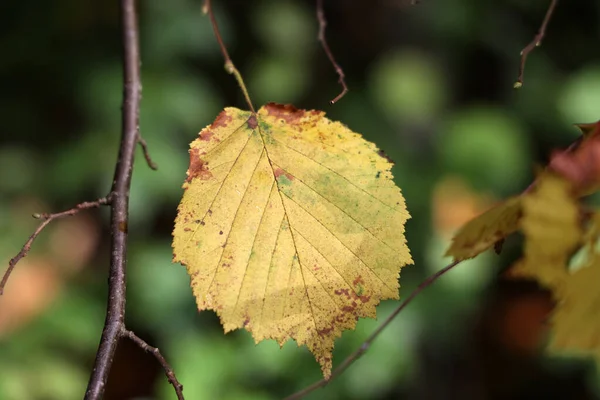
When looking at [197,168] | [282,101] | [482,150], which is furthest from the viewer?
[282,101]

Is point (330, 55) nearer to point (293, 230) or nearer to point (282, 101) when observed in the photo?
point (293, 230)

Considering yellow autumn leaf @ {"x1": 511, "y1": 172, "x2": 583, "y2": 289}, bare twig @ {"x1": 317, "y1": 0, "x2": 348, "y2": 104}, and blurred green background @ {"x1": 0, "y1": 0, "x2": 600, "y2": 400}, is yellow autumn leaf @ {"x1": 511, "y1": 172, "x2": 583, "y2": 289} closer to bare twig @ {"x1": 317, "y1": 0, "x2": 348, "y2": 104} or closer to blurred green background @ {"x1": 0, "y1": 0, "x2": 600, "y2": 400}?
bare twig @ {"x1": 317, "y1": 0, "x2": 348, "y2": 104}

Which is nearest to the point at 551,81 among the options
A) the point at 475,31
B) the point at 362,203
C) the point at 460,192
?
the point at 475,31

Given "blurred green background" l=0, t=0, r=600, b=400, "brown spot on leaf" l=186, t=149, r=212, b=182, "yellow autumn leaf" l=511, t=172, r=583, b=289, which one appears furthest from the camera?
"blurred green background" l=0, t=0, r=600, b=400

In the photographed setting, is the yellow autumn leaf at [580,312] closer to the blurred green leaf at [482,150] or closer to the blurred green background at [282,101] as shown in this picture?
the blurred green background at [282,101]

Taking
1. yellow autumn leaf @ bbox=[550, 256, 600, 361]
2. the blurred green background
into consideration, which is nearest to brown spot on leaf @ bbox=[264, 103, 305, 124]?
yellow autumn leaf @ bbox=[550, 256, 600, 361]

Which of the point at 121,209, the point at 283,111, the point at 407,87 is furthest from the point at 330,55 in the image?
the point at 407,87

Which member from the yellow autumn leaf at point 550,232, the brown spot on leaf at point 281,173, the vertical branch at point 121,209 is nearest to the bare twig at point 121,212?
the vertical branch at point 121,209
